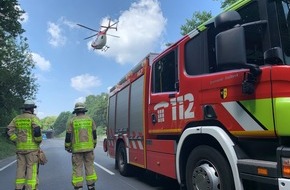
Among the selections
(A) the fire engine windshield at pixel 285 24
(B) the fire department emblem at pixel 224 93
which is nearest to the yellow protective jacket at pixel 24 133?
(B) the fire department emblem at pixel 224 93

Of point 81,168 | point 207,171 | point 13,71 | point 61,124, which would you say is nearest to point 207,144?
point 207,171

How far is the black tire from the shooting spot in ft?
34.8

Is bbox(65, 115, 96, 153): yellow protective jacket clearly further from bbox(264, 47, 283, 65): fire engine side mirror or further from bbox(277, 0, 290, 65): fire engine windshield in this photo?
bbox(277, 0, 290, 65): fire engine windshield

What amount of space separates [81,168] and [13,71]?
27776 mm

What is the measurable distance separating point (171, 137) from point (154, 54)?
235 centimetres

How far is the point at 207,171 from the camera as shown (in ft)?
16.4

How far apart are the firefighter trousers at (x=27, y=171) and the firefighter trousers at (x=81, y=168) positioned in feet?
2.36

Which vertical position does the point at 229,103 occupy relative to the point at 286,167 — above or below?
above

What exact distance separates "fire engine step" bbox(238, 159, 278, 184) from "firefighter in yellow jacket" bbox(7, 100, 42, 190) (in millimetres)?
4409

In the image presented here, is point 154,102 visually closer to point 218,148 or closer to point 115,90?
point 218,148

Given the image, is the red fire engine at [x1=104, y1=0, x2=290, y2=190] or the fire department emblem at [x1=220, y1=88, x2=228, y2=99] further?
the fire department emblem at [x1=220, y1=88, x2=228, y2=99]

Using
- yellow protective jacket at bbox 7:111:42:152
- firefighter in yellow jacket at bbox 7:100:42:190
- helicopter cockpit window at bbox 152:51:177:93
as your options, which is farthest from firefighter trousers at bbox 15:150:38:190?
helicopter cockpit window at bbox 152:51:177:93

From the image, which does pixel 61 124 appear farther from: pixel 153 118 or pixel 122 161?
pixel 153 118

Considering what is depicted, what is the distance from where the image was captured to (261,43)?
4.25 meters
